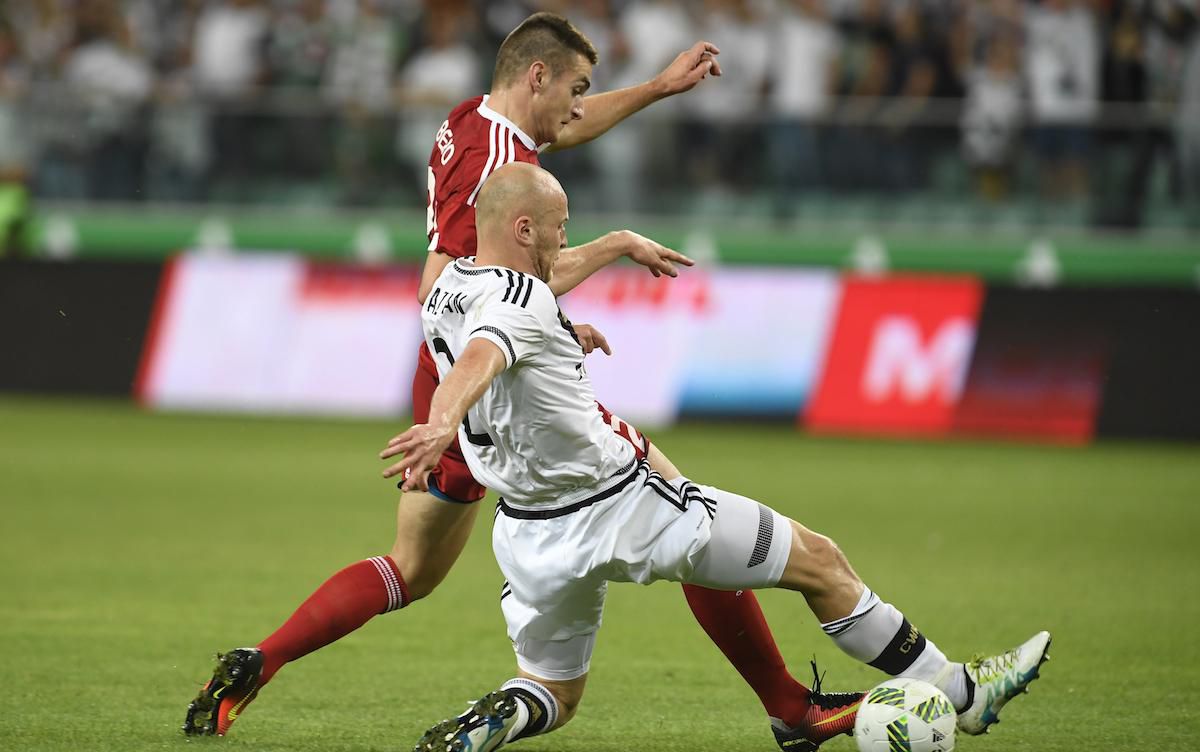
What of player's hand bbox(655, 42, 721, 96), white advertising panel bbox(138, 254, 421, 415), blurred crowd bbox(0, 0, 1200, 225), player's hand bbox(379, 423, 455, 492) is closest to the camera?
player's hand bbox(379, 423, 455, 492)

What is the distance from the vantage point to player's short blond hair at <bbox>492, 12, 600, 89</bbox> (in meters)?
5.75

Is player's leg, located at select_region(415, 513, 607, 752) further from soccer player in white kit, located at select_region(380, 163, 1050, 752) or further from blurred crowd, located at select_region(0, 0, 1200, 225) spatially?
blurred crowd, located at select_region(0, 0, 1200, 225)

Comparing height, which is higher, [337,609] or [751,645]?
[751,645]

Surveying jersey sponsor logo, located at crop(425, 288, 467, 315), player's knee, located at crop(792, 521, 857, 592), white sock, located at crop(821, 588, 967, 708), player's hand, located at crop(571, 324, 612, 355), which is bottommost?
white sock, located at crop(821, 588, 967, 708)

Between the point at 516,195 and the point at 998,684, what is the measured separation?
206cm

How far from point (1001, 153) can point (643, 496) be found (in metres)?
12.6

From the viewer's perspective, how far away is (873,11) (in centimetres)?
1728

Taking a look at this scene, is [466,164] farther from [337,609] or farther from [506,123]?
[337,609]

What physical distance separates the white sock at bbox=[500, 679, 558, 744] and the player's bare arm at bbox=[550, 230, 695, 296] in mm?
1255

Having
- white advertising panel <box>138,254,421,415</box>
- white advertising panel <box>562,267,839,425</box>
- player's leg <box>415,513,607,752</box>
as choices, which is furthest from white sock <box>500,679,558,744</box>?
white advertising panel <box>138,254,421,415</box>

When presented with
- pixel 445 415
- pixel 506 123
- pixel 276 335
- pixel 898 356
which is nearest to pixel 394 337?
pixel 276 335

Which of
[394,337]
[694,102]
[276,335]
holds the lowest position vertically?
[276,335]

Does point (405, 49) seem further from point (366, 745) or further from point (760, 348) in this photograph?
point (366, 745)

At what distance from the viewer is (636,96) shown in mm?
6367
